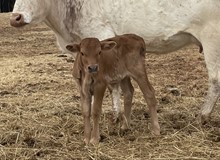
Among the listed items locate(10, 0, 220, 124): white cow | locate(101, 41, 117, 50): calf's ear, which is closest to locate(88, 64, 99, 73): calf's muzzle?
locate(101, 41, 117, 50): calf's ear

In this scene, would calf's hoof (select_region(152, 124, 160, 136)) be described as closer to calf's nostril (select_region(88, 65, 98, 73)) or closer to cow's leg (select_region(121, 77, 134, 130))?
cow's leg (select_region(121, 77, 134, 130))

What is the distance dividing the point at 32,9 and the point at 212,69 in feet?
7.79

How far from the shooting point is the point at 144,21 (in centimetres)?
632

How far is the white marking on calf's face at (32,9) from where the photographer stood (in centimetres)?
649

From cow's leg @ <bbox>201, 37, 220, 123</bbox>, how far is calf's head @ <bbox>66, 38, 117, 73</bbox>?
134 centimetres

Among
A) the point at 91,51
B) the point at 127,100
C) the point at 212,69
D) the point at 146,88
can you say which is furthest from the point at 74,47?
the point at 212,69

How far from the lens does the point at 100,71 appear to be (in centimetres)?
529

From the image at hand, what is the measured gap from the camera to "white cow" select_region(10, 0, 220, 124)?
600 cm

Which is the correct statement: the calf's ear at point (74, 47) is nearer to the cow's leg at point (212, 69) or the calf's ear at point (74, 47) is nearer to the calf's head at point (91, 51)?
the calf's head at point (91, 51)

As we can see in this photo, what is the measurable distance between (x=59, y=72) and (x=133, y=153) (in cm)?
590

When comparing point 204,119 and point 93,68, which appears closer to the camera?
point 93,68

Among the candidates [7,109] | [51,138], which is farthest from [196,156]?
[7,109]

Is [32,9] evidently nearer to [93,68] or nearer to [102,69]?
[102,69]

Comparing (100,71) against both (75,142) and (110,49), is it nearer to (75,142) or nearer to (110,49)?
(110,49)
